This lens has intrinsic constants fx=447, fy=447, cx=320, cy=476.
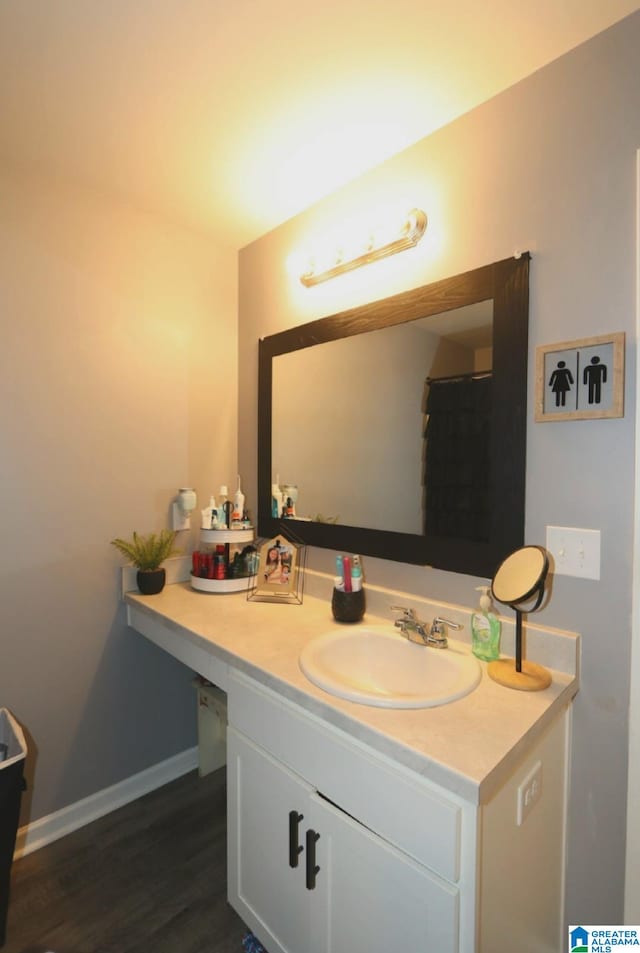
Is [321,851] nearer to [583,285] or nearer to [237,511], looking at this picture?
[237,511]

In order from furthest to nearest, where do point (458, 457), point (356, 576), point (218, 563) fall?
point (218, 563) < point (356, 576) < point (458, 457)

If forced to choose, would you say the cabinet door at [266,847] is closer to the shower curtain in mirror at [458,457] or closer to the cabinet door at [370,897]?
the cabinet door at [370,897]

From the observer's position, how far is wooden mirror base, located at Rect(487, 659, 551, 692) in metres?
1.01

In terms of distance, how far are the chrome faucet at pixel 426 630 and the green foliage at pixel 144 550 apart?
3.21ft

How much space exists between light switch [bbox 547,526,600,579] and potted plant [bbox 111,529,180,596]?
1.37m

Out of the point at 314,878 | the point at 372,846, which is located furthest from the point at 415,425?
the point at 314,878

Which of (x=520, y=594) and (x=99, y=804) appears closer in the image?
(x=520, y=594)

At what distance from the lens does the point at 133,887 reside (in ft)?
4.68

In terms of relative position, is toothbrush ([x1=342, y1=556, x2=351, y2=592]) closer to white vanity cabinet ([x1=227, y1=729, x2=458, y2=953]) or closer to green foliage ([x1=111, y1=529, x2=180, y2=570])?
white vanity cabinet ([x1=227, y1=729, x2=458, y2=953])

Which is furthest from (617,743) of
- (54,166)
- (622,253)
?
(54,166)

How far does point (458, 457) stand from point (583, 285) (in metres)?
0.52

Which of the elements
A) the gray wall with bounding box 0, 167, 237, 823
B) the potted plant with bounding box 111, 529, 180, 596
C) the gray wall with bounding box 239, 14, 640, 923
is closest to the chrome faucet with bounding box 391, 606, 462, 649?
the gray wall with bounding box 239, 14, 640, 923

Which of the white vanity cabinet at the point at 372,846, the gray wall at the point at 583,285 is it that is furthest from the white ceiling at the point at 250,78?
the white vanity cabinet at the point at 372,846

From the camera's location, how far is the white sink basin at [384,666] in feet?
3.41
